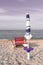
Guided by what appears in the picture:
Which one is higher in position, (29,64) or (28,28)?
(28,28)

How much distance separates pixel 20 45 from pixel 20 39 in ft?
1.74

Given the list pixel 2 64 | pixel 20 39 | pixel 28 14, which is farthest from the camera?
pixel 20 39

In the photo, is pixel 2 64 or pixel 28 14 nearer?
pixel 2 64

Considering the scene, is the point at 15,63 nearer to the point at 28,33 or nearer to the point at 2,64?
the point at 2,64

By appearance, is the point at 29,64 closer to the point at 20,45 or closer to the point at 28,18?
the point at 28,18

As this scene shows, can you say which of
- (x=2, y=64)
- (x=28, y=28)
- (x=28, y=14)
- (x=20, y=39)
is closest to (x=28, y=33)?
(x=28, y=28)

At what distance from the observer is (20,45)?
563 inches

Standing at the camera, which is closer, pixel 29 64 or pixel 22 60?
pixel 29 64

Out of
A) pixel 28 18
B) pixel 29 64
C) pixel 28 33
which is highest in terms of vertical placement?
pixel 28 18

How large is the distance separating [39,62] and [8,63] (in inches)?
64.3

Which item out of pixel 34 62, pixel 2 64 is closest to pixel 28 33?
pixel 34 62

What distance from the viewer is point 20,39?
14195 mm

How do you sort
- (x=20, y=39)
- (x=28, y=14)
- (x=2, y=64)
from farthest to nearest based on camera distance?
(x=20, y=39) → (x=28, y=14) → (x=2, y=64)

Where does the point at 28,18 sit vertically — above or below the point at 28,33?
above
